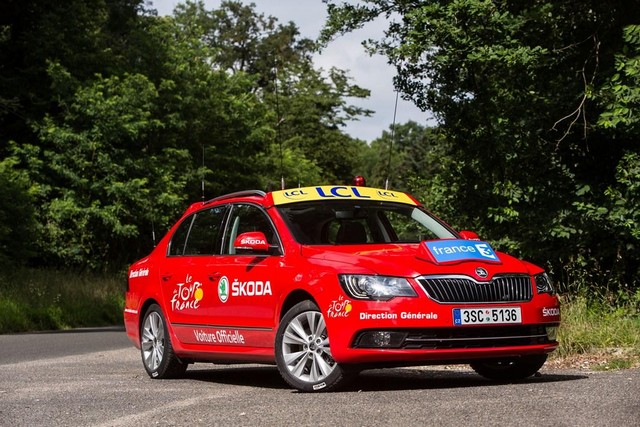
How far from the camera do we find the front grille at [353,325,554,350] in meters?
8.98

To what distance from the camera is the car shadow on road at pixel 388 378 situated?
9.77 m

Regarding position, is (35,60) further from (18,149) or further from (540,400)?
(540,400)

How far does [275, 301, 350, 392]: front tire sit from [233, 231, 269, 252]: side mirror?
0.65 m

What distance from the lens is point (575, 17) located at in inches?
775

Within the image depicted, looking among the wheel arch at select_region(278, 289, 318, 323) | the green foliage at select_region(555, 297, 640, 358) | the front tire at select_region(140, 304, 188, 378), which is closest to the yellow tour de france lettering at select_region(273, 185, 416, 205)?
the wheel arch at select_region(278, 289, 318, 323)

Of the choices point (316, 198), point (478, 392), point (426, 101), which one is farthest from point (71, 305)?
point (478, 392)

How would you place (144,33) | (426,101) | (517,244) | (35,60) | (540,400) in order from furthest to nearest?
1. (144,33)
2. (35,60)
3. (426,101)
4. (517,244)
5. (540,400)

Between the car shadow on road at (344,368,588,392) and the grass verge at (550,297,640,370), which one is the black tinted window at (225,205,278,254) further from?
the grass verge at (550,297,640,370)

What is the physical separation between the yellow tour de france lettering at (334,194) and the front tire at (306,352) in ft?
4.57

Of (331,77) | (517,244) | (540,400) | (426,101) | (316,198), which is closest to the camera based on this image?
(540,400)

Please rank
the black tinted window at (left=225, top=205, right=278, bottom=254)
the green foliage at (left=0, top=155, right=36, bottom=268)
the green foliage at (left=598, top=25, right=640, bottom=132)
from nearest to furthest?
the black tinted window at (left=225, top=205, right=278, bottom=254) < the green foliage at (left=598, top=25, right=640, bottom=132) < the green foliage at (left=0, top=155, right=36, bottom=268)

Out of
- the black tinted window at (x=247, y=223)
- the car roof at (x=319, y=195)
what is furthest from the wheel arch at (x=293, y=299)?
the car roof at (x=319, y=195)

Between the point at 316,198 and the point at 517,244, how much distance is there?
29.5 feet

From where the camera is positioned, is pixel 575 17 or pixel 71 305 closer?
pixel 575 17
